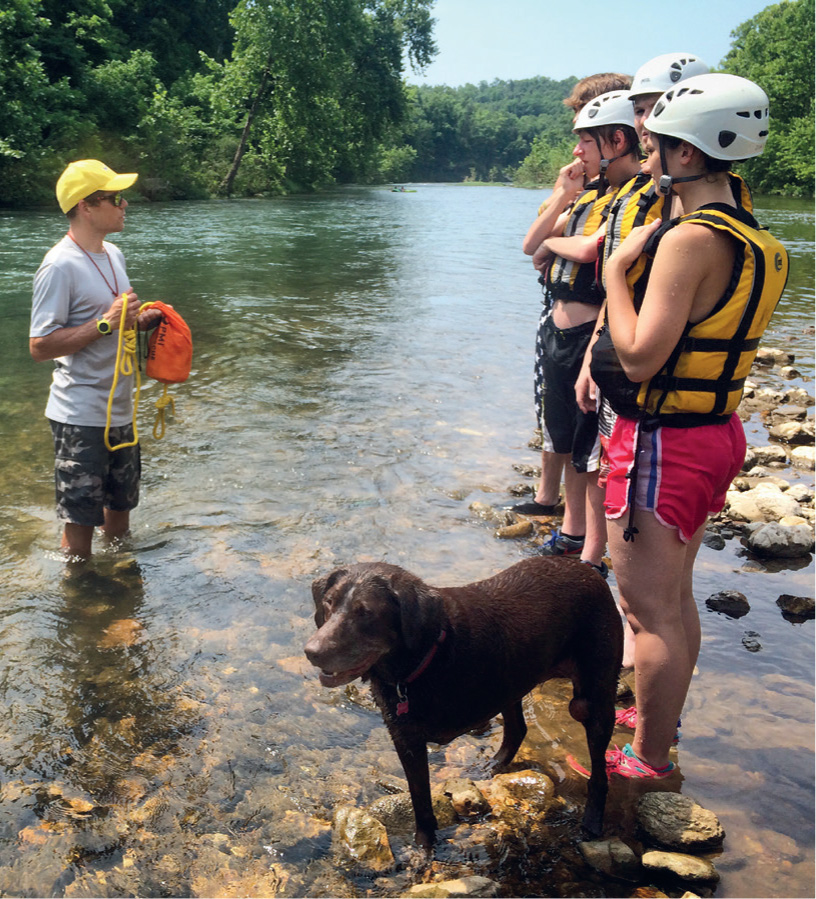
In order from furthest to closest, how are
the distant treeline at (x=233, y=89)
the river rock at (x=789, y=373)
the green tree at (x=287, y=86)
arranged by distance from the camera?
the green tree at (x=287, y=86), the distant treeline at (x=233, y=89), the river rock at (x=789, y=373)

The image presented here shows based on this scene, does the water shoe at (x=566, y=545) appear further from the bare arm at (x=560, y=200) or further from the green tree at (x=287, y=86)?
the green tree at (x=287, y=86)

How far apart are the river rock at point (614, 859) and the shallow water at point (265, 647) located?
0.08m

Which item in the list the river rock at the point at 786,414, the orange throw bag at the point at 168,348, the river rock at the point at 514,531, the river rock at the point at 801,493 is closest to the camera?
the orange throw bag at the point at 168,348

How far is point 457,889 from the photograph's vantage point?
2820 mm

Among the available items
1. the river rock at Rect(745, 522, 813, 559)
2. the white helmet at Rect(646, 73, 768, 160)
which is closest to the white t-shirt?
the white helmet at Rect(646, 73, 768, 160)

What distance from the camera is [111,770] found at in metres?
A: 3.59

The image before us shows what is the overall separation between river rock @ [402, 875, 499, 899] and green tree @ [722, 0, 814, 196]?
65.1 m

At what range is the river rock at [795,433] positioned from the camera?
819cm

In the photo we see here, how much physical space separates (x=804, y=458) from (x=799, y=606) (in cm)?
310

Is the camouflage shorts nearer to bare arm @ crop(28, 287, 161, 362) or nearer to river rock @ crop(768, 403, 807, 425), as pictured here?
bare arm @ crop(28, 287, 161, 362)

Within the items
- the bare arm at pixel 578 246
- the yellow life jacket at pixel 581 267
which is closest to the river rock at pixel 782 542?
the yellow life jacket at pixel 581 267

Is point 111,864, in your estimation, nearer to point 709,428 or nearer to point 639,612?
point 639,612

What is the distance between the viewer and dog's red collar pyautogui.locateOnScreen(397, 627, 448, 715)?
2.87 meters

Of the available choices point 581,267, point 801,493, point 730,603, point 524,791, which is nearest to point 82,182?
point 581,267
